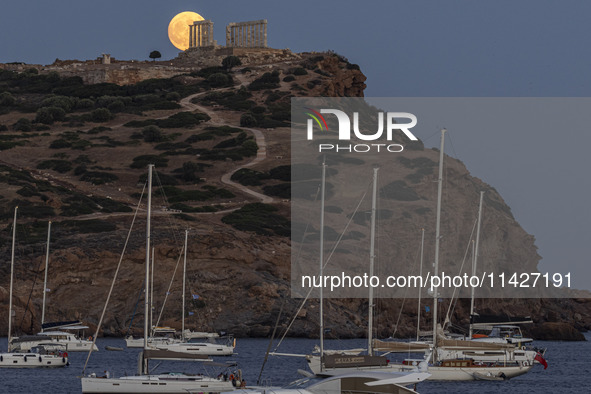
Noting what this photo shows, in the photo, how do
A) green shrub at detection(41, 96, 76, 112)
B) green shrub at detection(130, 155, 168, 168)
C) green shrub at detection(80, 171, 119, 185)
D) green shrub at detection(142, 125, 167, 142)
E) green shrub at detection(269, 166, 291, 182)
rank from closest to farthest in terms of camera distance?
green shrub at detection(80, 171, 119, 185), green shrub at detection(269, 166, 291, 182), green shrub at detection(130, 155, 168, 168), green shrub at detection(142, 125, 167, 142), green shrub at detection(41, 96, 76, 112)

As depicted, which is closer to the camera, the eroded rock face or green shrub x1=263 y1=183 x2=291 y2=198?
green shrub x1=263 y1=183 x2=291 y2=198

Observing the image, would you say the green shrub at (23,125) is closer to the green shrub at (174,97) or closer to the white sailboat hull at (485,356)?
the green shrub at (174,97)

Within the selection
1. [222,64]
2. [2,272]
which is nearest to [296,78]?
[222,64]

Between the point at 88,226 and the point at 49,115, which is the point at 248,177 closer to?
the point at 88,226

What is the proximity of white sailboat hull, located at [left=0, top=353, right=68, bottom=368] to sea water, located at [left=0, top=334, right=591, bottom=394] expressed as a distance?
287 millimetres

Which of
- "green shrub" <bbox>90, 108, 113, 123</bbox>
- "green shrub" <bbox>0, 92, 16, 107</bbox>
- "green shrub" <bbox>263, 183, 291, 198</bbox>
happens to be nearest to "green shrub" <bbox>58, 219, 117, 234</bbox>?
"green shrub" <bbox>263, 183, 291, 198</bbox>

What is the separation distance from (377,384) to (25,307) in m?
46.9

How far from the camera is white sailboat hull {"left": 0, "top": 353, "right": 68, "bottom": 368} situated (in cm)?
5184

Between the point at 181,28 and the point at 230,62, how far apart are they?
14.2 metres

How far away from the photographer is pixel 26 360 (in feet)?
171

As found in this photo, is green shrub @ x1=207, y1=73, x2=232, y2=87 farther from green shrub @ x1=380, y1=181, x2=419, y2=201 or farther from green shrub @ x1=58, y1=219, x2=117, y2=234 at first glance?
green shrub @ x1=58, y1=219, x2=117, y2=234

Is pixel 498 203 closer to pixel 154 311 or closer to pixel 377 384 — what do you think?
pixel 154 311

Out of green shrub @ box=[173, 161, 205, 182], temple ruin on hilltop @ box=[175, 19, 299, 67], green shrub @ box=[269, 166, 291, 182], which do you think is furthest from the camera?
temple ruin on hilltop @ box=[175, 19, 299, 67]

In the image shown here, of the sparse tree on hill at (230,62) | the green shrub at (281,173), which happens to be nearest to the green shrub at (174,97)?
the sparse tree on hill at (230,62)
